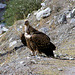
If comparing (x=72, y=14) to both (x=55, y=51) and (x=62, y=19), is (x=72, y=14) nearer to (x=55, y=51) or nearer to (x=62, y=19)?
(x=62, y=19)

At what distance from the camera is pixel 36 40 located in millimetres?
5395

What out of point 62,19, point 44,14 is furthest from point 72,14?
point 44,14

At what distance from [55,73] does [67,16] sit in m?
5.73

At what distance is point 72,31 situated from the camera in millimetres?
8117

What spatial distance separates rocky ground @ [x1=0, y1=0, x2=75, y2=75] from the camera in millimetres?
4120

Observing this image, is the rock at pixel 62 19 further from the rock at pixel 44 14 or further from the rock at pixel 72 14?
the rock at pixel 44 14

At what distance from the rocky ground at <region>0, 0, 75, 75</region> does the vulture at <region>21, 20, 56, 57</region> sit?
215mm

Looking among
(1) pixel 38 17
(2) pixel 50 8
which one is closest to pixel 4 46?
(1) pixel 38 17

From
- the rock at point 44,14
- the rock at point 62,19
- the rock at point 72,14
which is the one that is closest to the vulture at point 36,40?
the rock at point 62,19

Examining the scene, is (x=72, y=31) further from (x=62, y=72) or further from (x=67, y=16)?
(x=62, y=72)

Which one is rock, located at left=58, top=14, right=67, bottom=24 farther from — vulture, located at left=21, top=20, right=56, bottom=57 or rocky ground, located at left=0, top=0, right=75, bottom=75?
vulture, located at left=21, top=20, right=56, bottom=57

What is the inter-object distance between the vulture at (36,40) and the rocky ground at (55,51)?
0.71 feet

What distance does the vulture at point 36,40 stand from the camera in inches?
211

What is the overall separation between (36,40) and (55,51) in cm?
173
